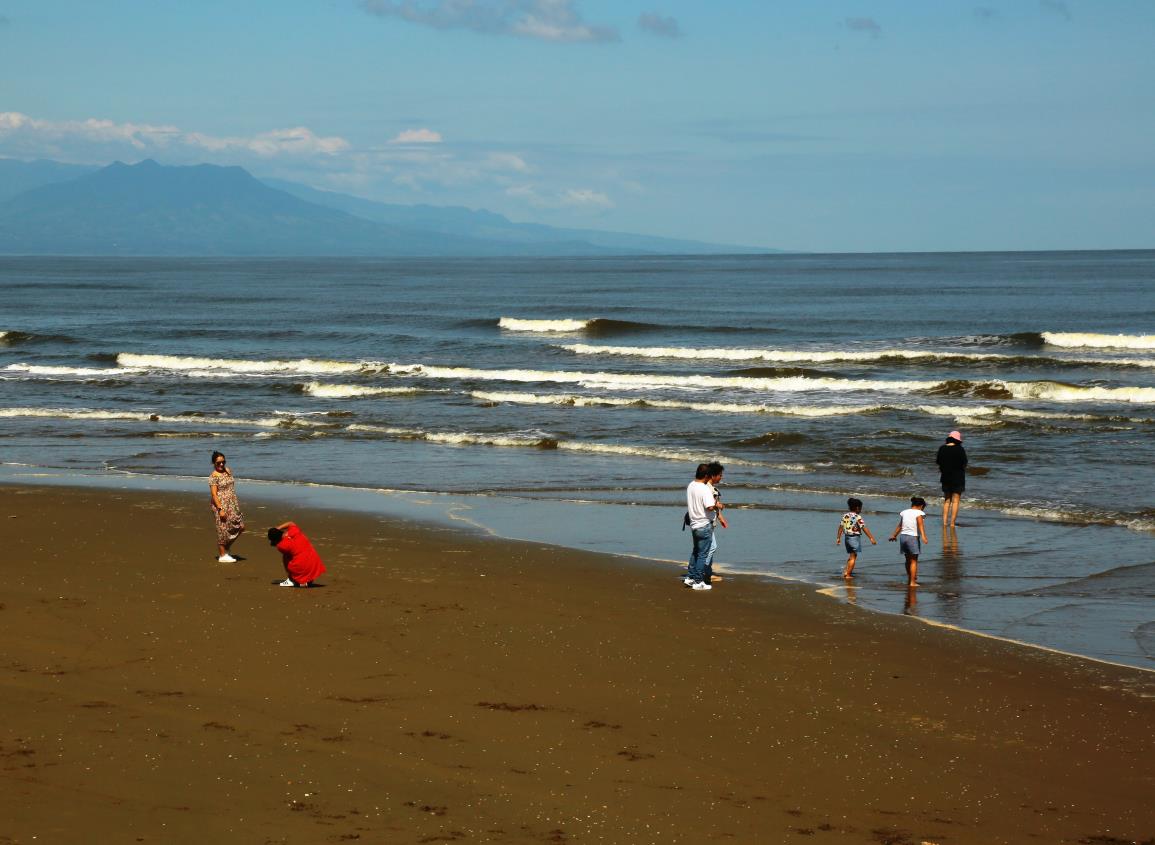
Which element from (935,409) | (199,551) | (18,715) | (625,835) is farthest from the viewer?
(935,409)

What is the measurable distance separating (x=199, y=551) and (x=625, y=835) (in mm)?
9309

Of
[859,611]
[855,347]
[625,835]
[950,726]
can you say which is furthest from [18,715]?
[855,347]

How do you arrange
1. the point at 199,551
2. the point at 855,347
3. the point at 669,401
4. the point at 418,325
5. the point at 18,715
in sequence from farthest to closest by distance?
1. the point at 418,325
2. the point at 855,347
3. the point at 669,401
4. the point at 199,551
5. the point at 18,715

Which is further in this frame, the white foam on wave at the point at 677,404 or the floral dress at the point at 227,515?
the white foam on wave at the point at 677,404

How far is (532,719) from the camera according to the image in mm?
8609

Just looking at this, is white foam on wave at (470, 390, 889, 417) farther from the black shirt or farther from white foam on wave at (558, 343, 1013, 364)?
the black shirt

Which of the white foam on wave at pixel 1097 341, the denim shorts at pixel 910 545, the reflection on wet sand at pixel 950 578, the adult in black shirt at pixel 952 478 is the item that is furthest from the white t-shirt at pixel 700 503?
the white foam on wave at pixel 1097 341

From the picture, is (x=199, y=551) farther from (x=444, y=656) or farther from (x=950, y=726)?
(x=950, y=726)

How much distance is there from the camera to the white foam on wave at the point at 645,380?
35.9 m

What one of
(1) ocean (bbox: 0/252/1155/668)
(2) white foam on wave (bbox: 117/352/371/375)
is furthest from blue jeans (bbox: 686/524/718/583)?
(2) white foam on wave (bbox: 117/352/371/375)

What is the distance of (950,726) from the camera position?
344 inches

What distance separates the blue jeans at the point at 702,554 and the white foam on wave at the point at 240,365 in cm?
2915

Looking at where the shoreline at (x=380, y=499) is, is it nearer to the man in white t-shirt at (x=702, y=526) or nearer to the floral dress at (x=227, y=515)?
the man in white t-shirt at (x=702, y=526)

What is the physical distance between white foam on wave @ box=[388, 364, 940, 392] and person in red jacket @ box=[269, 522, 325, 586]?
23793 millimetres
